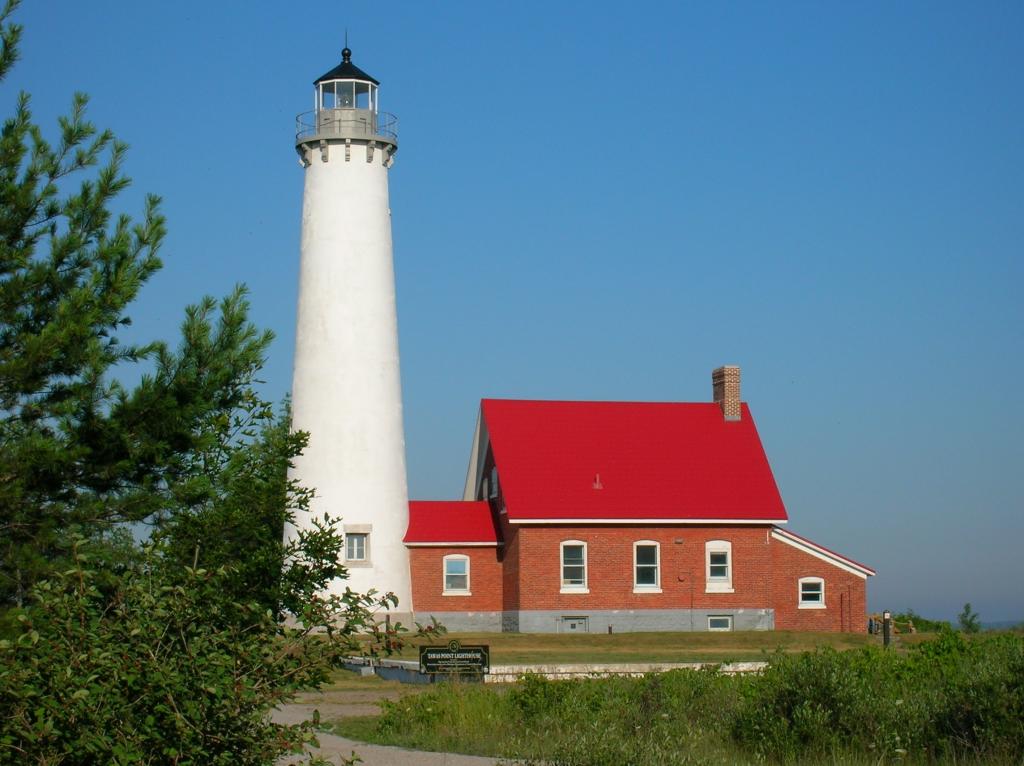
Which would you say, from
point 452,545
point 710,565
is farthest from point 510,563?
point 710,565

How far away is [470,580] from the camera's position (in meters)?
40.2

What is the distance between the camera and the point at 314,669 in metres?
7.50

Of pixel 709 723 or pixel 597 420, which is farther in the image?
pixel 597 420

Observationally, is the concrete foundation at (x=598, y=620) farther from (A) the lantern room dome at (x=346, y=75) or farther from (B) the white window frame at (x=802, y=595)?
(A) the lantern room dome at (x=346, y=75)

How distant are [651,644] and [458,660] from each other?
13.5 meters

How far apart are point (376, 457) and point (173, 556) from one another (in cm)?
2777

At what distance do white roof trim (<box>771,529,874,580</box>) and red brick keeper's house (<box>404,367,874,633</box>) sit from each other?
0.03 m

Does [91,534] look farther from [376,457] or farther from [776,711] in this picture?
[376,457]

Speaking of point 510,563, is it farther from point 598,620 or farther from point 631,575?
point 631,575

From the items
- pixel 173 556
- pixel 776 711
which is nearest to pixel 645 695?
pixel 776 711

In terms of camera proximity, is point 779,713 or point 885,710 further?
point 779,713

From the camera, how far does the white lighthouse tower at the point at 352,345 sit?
3678cm

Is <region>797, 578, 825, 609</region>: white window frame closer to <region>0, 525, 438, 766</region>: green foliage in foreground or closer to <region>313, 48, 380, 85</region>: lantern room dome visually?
<region>313, 48, 380, 85</region>: lantern room dome

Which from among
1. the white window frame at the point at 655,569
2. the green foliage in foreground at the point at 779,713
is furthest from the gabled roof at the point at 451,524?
the green foliage in foreground at the point at 779,713
